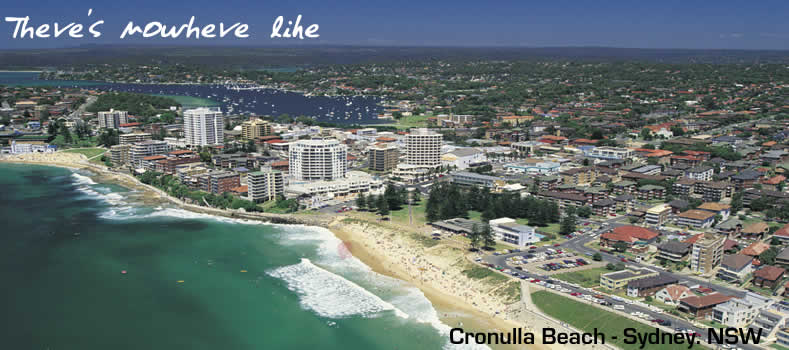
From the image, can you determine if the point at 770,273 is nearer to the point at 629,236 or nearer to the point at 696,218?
the point at 629,236

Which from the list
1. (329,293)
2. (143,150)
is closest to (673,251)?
(329,293)

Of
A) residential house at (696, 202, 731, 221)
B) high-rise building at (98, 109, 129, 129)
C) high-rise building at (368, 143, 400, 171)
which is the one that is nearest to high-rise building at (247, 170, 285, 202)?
high-rise building at (368, 143, 400, 171)

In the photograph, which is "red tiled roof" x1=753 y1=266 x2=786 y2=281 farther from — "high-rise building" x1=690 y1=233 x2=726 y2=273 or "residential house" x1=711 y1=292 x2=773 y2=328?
"residential house" x1=711 y1=292 x2=773 y2=328

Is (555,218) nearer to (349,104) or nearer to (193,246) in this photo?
(193,246)

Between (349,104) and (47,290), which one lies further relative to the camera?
(349,104)

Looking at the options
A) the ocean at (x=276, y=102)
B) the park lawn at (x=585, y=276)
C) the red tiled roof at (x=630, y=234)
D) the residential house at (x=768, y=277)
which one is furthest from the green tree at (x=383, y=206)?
the ocean at (x=276, y=102)

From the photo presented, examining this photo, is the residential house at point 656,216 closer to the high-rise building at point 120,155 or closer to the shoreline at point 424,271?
the shoreline at point 424,271

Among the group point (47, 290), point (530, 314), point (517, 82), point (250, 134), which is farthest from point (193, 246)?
point (517, 82)
